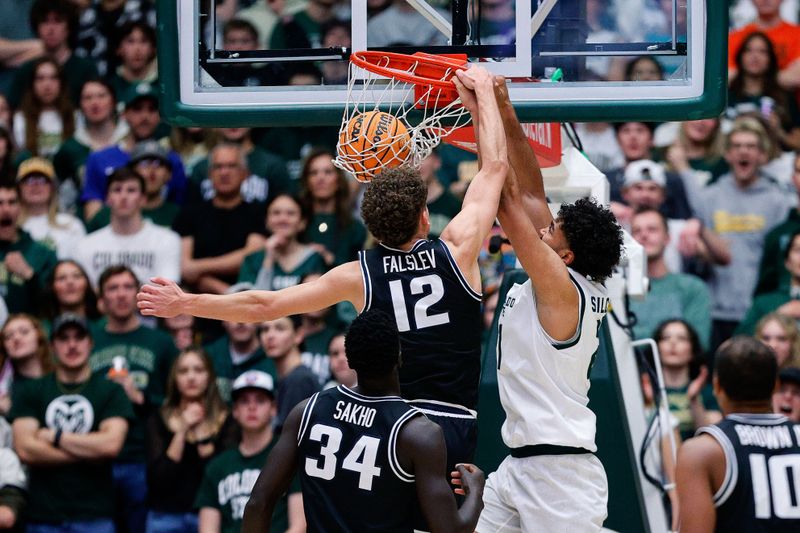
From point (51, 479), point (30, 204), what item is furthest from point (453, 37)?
point (30, 204)

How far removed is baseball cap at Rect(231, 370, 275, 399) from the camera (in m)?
9.02

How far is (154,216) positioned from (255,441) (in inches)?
97.1

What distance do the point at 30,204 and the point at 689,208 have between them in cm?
499

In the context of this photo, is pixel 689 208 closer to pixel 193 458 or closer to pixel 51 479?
pixel 193 458

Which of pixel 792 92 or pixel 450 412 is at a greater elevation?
pixel 792 92

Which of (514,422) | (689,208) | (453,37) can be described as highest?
(453,37)

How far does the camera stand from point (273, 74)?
654 centimetres

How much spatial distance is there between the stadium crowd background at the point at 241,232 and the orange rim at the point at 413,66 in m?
2.40

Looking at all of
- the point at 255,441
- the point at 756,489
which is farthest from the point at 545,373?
the point at 255,441

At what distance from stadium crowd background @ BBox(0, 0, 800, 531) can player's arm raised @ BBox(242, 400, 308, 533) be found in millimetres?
3613

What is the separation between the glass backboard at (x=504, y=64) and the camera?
6.24 m

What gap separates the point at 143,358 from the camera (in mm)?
9789

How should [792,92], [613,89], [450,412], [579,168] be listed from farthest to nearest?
1. [792,92]
2. [579,168]
3. [613,89]
4. [450,412]

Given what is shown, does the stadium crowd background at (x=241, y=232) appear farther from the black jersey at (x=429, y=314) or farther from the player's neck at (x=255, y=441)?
the black jersey at (x=429, y=314)
